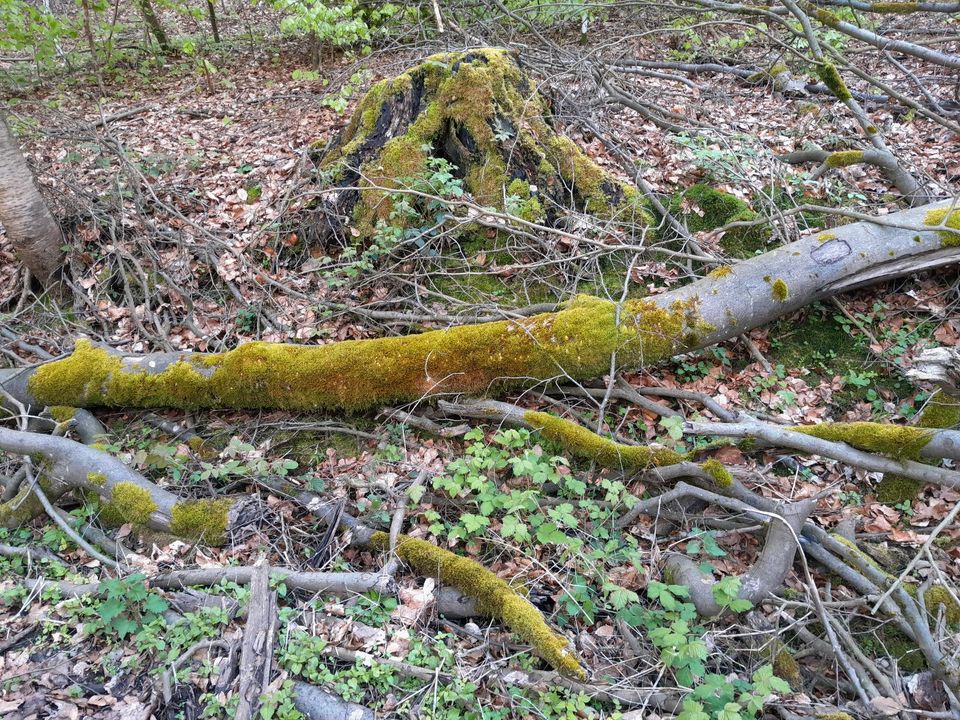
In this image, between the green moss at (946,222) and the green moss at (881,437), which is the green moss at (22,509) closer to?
the green moss at (881,437)

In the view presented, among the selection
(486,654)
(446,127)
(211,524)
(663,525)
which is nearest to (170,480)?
(211,524)

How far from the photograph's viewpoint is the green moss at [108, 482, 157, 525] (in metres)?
3.70

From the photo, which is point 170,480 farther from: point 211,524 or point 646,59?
point 646,59

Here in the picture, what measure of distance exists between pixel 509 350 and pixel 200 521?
230 cm

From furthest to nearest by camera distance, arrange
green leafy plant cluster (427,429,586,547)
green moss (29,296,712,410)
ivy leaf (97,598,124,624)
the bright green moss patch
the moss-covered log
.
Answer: the moss-covered log → green moss (29,296,712,410) → the bright green moss patch → green leafy plant cluster (427,429,586,547) → ivy leaf (97,598,124,624)

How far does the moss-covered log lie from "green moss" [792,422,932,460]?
2519mm

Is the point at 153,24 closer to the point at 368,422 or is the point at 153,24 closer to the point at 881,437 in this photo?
the point at 368,422

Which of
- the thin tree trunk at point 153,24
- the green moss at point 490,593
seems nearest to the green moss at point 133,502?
the green moss at point 490,593

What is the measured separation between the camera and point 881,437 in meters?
3.45

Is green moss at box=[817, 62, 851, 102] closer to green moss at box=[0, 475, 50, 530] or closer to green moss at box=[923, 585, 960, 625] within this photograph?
green moss at box=[923, 585, 960, 625]

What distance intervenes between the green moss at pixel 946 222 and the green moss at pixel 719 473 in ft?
9.47

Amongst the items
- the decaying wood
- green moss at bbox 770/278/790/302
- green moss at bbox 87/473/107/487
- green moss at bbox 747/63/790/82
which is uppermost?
green moss at bbox 747/63/790/82

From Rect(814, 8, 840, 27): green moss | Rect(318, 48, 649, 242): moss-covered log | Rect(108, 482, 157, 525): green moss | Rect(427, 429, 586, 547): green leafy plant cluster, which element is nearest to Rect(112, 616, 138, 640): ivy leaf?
Rect(108, 482, 157, 525): green moss

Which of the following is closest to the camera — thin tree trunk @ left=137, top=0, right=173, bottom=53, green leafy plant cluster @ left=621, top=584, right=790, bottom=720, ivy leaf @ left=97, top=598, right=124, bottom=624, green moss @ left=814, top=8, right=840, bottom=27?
green leafy plant cluster @ left=621, top=584, right=790, bottom=720
